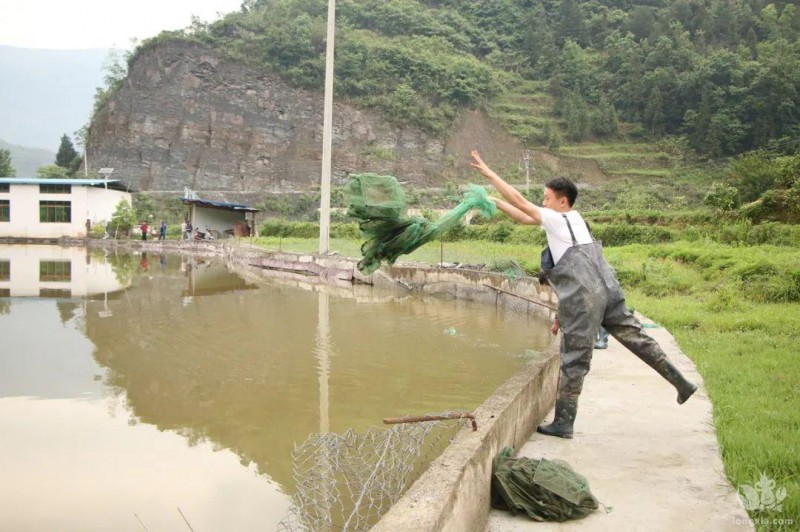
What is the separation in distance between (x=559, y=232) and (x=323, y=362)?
4.42 m

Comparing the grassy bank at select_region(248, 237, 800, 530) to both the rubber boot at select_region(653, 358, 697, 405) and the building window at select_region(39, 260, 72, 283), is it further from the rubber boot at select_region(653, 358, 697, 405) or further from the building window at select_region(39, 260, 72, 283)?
the building window at select_region(39, 260, 72, 283)

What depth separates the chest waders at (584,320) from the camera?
364cm

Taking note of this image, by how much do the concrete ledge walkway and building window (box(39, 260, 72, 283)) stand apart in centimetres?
1611

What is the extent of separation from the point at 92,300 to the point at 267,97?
48.9m

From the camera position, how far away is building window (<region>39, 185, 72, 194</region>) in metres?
36.8

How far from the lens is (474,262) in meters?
15.5

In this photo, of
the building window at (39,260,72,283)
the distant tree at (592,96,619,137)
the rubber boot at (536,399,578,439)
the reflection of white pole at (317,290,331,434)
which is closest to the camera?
the rubber boot at (536,399,578,439)

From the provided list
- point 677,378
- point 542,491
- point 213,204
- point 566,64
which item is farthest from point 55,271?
point 566,64

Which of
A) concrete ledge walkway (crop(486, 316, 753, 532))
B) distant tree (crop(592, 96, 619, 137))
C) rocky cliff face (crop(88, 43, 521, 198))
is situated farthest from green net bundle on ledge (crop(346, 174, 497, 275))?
distant tree (crop(592, 96, 619, 137))

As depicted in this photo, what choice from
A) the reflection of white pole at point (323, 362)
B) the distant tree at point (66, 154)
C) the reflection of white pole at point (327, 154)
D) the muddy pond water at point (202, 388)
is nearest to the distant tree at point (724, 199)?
the muddy pond water at point (202, 388)

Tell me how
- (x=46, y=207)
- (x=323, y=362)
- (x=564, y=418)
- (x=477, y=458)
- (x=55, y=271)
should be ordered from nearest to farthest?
(x=477, y=458), (x=564, y=418), (x=323, y=362), (x=55, y=271), (x=46, y=207)

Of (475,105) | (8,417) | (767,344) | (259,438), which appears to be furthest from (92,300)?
(475,105)

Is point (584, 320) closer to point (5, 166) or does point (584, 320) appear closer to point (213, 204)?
point (213, 204)

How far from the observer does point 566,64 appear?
218 ft
